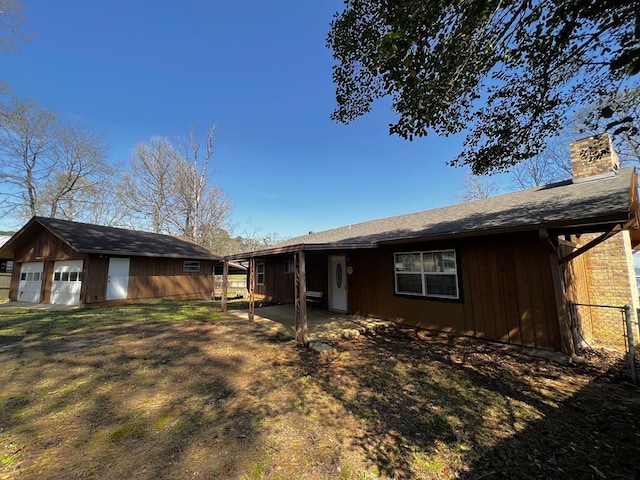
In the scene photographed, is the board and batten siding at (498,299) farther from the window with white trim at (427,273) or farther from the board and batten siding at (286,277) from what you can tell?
the board and batten siding at (286,277)

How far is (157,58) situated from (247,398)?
40.2 ft

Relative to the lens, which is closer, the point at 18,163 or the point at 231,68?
the point at 231,68

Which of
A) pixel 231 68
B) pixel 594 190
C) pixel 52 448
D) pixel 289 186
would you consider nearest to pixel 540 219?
pixel 594 190

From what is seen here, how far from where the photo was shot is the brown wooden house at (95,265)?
13.1 m

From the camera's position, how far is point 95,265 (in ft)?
43.1

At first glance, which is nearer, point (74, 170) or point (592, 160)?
point (592, 160)

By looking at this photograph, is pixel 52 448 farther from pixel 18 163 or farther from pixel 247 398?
pixel 18 163

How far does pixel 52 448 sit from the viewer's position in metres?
2.75

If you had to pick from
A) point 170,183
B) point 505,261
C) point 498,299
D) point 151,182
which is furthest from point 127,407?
point 151,182

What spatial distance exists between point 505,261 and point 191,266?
16.5 m

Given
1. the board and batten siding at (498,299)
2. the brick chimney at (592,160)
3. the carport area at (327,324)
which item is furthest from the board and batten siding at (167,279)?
the brick chimney at (592,160)

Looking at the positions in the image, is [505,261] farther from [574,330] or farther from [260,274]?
[260,274]

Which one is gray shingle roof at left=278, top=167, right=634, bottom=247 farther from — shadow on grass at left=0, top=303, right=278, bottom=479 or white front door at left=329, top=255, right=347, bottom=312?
shadow on grass at left=0, top=303, right=278, bottom=479

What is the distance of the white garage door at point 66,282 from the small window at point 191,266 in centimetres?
Answer: 500
